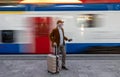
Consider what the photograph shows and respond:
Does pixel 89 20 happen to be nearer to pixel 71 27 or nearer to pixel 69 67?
pixel 71 27

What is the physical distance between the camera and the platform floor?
10555 millimetres

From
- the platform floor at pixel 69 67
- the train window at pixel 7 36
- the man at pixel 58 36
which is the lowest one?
the platform floor at pixel 69 67

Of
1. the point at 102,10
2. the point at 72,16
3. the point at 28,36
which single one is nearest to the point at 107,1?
the point at 102,10

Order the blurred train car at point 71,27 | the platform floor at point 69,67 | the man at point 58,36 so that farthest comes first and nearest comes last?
the blurred train car at point 71,27
the man at point 58,36
the platform floor at point 69,67

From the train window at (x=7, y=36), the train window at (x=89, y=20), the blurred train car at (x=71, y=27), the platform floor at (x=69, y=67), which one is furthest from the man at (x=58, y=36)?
the train window at (x=7, y=36)

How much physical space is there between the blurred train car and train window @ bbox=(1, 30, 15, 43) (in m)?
0.10

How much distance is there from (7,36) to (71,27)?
2.86m

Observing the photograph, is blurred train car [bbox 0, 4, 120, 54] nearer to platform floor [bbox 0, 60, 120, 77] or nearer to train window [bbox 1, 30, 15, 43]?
train window [bbox 1, 30, 15, 43]

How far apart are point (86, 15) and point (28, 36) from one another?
2708 mm

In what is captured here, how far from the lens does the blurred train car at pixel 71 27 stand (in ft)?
48.5

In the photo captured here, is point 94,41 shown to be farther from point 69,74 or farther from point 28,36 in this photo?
point 69,74

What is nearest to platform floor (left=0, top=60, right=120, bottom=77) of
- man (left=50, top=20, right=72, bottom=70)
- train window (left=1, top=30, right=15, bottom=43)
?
man (left=50, top=20, right=72, bottom=70)

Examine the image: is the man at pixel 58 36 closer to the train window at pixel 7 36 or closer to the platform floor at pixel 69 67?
the platform floor at pixel 69 67

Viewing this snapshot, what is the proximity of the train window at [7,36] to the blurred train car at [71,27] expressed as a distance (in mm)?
102
